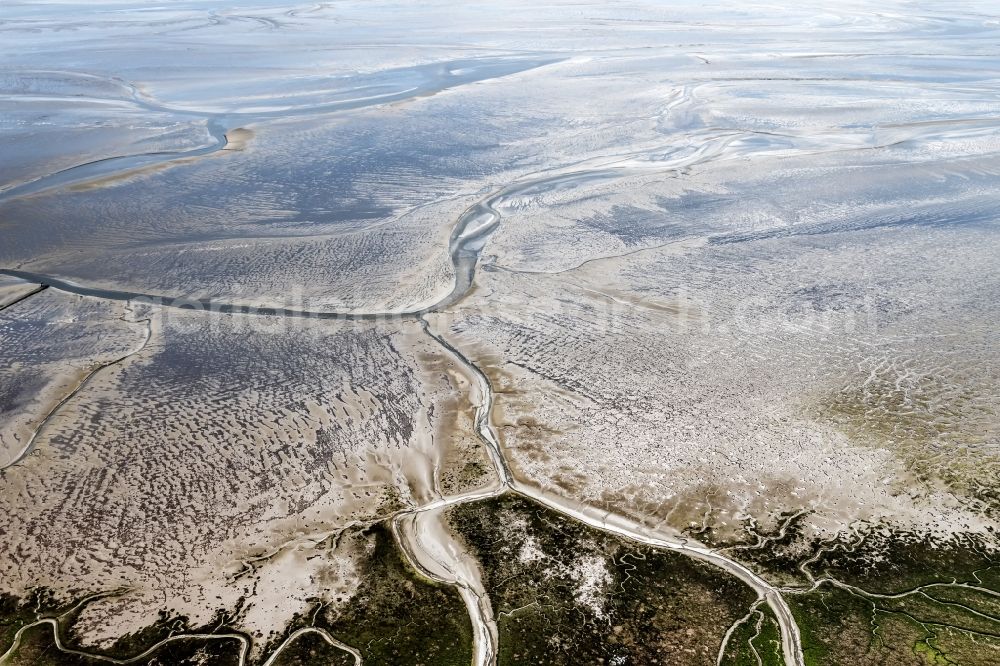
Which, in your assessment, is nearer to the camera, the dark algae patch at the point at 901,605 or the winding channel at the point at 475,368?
the dark algae patch at the point at 901,605

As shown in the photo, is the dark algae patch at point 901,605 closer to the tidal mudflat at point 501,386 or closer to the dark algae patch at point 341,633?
the tidal mudflat at point 501,386

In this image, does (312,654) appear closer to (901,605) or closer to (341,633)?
(341,633)

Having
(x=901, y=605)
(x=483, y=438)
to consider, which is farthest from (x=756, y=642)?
(x=483, y=438)

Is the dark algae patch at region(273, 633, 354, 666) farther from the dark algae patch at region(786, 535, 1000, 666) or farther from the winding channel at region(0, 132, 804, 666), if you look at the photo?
the dark algae patch at region(786, 535, 1000, 666)

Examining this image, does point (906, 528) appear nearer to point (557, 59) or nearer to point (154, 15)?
point (557, 59)

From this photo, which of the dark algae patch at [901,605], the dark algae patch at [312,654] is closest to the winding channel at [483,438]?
the dark algae patch at [901,605]

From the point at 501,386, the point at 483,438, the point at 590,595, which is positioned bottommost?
the point at 590,595
